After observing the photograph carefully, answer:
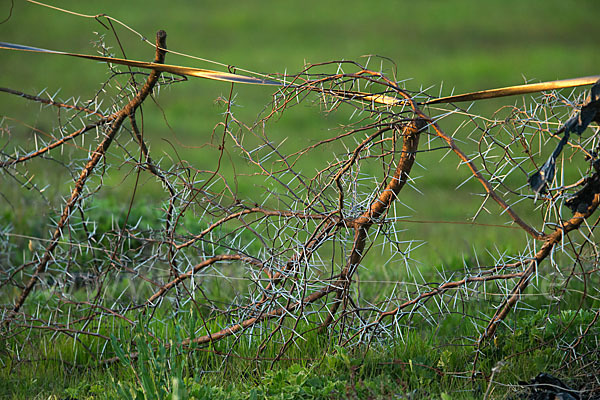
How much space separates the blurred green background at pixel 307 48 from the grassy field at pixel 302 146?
6 centimetres

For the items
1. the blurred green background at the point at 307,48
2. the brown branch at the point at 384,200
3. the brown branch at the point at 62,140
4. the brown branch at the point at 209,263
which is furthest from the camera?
the blurred green background at the point at 307,48

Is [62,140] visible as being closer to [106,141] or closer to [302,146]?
[106,141]

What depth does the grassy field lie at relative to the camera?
281 cm

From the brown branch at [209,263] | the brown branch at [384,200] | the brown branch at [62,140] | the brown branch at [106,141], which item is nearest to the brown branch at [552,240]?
the brown branch at [384,200]

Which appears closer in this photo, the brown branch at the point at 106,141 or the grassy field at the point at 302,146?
the grassy field at the point at 302,146

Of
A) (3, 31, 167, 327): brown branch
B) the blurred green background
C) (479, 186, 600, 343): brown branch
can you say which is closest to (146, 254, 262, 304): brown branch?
(3, 31, 167, 327): brown branch

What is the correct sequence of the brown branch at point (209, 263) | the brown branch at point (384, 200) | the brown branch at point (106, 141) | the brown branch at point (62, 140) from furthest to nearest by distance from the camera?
the brown branch at point (62, 140) → the brown branch at point (106, 141) → the brown branch at point (209, 263) → the brown branch at point (384, 200)

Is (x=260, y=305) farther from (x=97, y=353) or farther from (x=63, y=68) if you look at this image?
(x=63, y=68)

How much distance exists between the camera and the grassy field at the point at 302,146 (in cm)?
281

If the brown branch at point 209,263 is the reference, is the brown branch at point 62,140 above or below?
above

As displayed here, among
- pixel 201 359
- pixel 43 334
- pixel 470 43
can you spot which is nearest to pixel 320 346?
pixel 201 359

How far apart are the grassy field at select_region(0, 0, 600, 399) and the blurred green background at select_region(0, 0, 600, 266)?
58 mm

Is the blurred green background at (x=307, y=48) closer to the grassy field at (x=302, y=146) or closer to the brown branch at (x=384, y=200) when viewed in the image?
the grassy field at (x=302, y=146)

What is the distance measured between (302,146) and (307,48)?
7.00 metres
